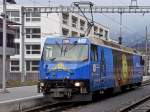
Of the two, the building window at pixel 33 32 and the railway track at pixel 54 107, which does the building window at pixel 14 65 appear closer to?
the building window at pixel 33 32

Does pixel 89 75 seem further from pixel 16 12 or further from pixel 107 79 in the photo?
pixel 16 12

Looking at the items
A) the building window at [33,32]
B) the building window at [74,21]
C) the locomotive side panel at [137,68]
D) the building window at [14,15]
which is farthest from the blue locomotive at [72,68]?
the building window at [74,21]

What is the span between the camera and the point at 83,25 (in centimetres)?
10381

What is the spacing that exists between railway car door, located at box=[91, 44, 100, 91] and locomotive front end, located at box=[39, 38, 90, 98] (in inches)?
19.1

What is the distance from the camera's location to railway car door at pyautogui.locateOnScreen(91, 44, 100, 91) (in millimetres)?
23789

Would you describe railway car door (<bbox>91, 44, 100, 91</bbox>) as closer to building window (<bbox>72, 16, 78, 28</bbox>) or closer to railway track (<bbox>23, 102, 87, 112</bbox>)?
railway track (<bbox>23, 102, 87, 112</bbox>)

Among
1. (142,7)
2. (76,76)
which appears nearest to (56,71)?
(76,76)

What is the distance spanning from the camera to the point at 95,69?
79.5 feet

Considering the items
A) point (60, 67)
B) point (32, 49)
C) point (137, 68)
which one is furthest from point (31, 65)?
point (60, 67)

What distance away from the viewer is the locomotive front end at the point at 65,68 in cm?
2291

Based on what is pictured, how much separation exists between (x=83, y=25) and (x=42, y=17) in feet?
56.4

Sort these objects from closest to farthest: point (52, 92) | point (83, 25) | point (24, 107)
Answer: point (24, 107)
point (52, 92)
point (83, 25)

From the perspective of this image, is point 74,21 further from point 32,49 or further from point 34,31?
point 32,49

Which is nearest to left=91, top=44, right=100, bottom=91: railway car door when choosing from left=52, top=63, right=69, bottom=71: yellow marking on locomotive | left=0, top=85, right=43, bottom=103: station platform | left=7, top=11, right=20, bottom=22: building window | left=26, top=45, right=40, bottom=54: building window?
left=52, top=63, right=69, bottom=71: yellow marking on locomotive
